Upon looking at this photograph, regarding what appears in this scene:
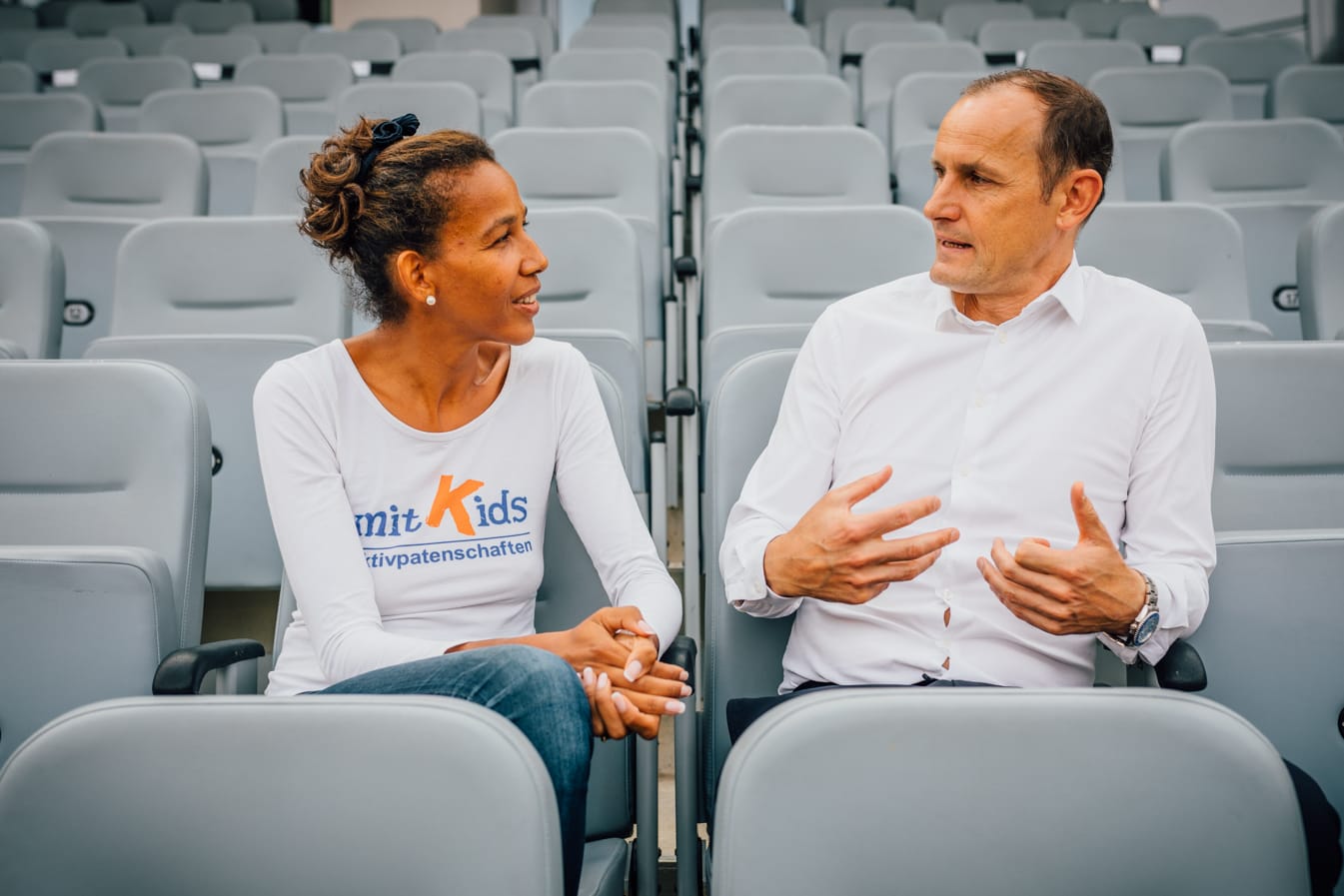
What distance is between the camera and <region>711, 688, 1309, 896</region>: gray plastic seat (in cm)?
71

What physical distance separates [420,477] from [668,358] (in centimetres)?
130

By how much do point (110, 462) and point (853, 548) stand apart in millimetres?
982

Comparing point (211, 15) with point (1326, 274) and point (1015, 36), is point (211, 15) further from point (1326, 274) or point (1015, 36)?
point (1326, 274)

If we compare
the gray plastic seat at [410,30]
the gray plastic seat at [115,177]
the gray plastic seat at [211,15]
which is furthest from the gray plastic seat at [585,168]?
the gray plastic seat at [211,15]

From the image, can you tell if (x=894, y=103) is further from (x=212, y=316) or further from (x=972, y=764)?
(x=972, y=764)

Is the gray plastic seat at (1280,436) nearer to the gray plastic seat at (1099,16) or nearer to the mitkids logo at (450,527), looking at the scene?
the mitkids logo at (450,527)

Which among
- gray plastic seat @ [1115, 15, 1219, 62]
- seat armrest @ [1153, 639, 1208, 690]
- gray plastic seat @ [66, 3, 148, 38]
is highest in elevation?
gray plastic seat @ [66, 3, 148, 38]

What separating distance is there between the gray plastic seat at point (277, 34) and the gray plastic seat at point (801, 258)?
4.04 metres

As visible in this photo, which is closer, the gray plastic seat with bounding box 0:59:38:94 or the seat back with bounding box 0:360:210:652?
the seat back with bounding box 0:360:210:652

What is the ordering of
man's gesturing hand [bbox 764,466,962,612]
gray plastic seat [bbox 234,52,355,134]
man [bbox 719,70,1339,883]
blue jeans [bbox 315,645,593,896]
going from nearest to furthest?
1. blue jeans [bbox 315,645,593,896]
2. man's gesturing hand [bbox 764,466,962,612]
3. man [bbox 719,70,1339,883]
4. gray plastic seat [bbox 234,52,355,134]

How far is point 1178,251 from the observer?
81.4 inches

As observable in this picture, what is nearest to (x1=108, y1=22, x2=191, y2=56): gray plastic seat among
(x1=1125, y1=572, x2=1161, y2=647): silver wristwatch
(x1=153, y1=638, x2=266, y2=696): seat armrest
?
(x1=153, y1=638, x2=266, y2=696): seat armrest

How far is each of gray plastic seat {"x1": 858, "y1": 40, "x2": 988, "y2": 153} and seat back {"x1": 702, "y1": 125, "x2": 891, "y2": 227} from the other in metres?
1.26

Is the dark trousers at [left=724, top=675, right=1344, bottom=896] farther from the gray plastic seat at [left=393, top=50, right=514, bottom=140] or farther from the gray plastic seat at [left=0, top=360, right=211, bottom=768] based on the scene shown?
the gray plastic seat at [left=393, top=50, right=514, bottom=140]
